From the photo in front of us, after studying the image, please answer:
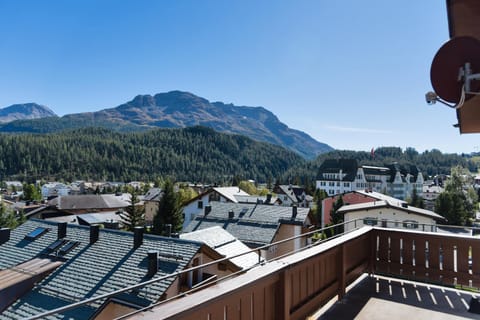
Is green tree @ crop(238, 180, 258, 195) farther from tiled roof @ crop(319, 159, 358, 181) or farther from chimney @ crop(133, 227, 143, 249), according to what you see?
chimney @ crop(133, 227, 143, 249)

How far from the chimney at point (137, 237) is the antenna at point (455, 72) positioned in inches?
389

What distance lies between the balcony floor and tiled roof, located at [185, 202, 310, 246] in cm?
1505

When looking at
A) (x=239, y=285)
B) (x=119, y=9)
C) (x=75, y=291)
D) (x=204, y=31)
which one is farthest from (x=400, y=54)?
(x=119, y=9)

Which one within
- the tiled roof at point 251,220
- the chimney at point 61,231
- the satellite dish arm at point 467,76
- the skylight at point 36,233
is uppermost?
the satellite dish arm at point 467,76

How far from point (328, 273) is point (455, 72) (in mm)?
2103

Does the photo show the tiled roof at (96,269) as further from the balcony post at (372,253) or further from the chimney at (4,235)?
the balcony post at (372,253)

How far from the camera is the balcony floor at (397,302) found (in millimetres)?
3109

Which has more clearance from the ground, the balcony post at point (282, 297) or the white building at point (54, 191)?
the balcony post at point (282, 297)

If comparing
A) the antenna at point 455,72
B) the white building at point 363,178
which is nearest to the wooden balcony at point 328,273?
the antenna at point 455,72

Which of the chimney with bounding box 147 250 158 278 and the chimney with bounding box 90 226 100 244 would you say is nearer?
the chimney with bounding box 147 250 158 278

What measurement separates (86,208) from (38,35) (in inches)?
A: 1603

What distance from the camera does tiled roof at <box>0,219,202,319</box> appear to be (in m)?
8.73

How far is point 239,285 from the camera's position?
173 centimetres

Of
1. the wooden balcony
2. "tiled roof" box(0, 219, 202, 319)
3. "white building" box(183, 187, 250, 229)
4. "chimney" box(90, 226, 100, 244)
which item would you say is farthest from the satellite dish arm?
"white building" box(183, 187, 250, 229)
